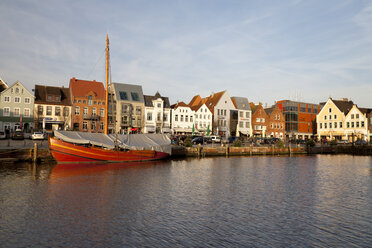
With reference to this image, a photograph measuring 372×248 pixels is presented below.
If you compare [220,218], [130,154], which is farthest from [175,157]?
[220,218]

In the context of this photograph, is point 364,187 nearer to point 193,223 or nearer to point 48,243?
point 193,223

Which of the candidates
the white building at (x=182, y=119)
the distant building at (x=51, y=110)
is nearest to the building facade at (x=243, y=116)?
the white building at (x=182, y=119)

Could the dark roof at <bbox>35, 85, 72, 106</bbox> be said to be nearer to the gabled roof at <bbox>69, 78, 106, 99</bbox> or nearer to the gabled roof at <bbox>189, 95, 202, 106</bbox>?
the gabled roof at <bbox>69, 78, 106, 99</bbox>

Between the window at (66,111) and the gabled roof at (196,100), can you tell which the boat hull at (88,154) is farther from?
the gabled roof at (196,100)

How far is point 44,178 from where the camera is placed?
81.2 ft

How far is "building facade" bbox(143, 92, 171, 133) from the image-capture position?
75.8 m

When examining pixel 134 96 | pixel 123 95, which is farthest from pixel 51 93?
pixel 134 96

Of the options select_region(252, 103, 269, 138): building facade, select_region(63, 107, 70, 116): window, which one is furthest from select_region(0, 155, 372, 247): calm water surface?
select_region(252, 103, 269, 138): building facade

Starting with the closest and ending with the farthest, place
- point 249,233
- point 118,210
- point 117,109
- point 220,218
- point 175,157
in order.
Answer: point 249,233 < point 220,218 < point 118,210 < point 175,157 < point 117,109

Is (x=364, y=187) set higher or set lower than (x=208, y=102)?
lower

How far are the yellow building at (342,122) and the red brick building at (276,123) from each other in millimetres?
11892

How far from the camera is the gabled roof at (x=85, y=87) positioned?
2783 inches

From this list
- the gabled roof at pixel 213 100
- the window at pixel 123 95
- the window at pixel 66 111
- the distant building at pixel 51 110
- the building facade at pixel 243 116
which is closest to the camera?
the distant building at pixel 51 110

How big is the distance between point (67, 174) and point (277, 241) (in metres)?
21.8
